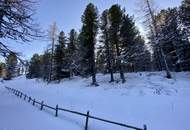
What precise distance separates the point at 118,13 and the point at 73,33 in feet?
49.8

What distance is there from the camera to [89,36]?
25.8 meters

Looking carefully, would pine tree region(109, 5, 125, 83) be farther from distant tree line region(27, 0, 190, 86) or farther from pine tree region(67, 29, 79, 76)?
pine tree region(67, 29, 79, 76)

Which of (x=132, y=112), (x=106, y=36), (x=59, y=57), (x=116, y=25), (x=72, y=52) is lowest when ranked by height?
(x=132, y=112)

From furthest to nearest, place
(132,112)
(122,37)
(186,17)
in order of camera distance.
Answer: (122,37), (186,17), (132,112)

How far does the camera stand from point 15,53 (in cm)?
582

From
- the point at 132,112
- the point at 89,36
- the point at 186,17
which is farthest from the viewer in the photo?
the point at 89,36

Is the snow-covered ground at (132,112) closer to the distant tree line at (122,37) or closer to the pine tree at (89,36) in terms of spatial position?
the distant tree line at (122,37)

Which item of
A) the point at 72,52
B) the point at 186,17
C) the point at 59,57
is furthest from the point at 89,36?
the point at 186,17

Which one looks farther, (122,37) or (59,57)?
(59,57)

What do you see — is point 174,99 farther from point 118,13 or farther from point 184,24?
point 118,13

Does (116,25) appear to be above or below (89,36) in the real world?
above

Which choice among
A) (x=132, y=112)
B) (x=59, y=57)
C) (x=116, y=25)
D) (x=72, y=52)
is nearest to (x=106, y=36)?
(x=116, y=25)

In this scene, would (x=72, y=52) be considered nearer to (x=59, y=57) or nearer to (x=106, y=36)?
(x=59, y=57)

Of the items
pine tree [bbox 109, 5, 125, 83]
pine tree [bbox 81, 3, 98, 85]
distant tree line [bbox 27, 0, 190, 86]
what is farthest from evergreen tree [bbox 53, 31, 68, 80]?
pine tree [bbox 109, 5, 125, 83]
